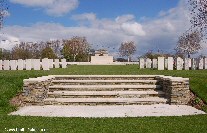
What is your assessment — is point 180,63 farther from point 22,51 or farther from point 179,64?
point 22,51

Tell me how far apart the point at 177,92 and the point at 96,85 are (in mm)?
3451

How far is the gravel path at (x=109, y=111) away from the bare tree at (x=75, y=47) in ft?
231

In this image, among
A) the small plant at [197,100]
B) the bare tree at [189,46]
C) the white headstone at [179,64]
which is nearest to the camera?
the small plant at [197,100]

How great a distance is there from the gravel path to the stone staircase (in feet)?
1.87

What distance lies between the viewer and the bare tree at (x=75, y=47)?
85.3 metres

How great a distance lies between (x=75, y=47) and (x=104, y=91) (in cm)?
7454

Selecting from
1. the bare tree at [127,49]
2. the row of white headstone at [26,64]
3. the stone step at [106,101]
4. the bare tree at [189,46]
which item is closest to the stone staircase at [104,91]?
the stone step at [106,101]

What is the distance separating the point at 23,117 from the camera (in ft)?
32.2

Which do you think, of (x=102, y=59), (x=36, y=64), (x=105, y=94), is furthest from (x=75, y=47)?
(x=105, y=94)

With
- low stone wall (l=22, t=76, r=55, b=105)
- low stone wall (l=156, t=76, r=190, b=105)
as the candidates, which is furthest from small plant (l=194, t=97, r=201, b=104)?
low stone wall (l=22, t=76, r=55, b=105)

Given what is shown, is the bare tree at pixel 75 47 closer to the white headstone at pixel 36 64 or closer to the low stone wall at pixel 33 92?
the white headstone at pixel 36 64

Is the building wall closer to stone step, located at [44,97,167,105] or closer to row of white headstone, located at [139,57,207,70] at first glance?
Answer: row of white headstone, located at [139,57,207,70]

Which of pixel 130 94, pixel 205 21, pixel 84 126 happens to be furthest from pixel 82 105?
pixel 205 21

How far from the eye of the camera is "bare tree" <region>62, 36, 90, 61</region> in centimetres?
8529
